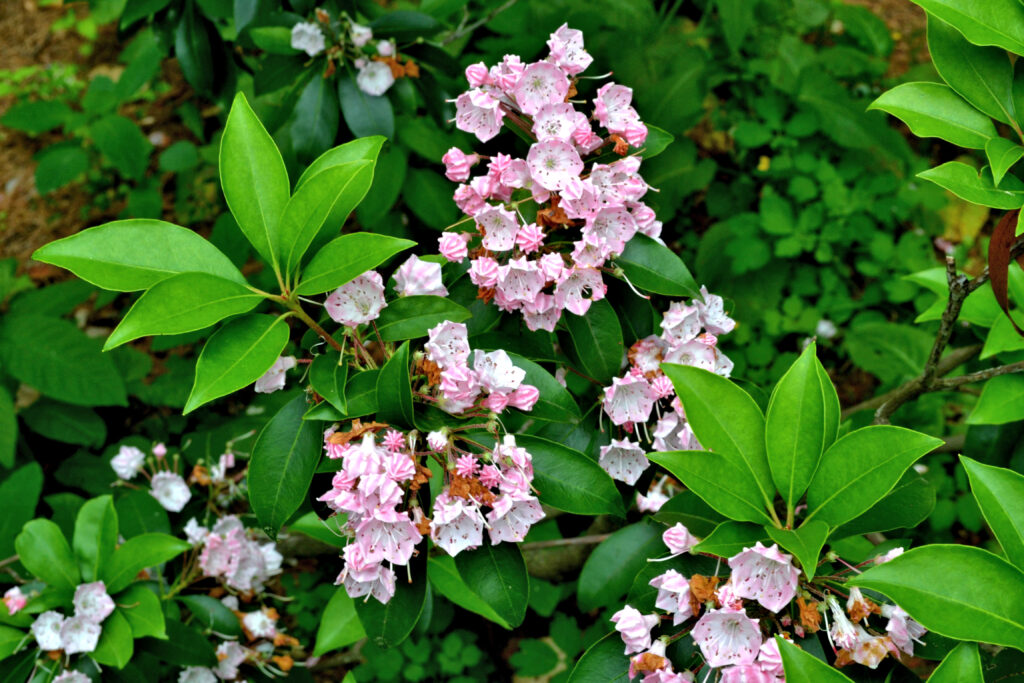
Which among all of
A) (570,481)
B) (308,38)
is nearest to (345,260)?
(570,481)

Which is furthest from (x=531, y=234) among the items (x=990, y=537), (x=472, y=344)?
(x=990, y=537)

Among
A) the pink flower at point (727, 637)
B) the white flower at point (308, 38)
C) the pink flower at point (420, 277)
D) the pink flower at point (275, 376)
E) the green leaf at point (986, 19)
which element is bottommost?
the pink flower at point (727, 637)

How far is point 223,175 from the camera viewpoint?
111cm

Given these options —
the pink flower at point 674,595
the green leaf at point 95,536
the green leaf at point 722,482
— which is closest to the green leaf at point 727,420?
the green leaf at point 722,482

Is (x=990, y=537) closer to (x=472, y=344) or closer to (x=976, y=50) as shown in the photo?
(x=976, y=50)

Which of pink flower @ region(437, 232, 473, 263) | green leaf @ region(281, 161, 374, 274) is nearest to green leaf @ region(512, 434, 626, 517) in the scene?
pink flower @ region(437, 232, 473, 263)

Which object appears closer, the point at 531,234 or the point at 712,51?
the point at 531,234

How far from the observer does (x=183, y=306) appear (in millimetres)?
1022

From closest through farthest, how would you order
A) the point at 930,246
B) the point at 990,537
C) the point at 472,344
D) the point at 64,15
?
the point at 472,344, the point at 990,537, the point at 930,246, the point at 64,15

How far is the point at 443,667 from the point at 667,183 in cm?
172

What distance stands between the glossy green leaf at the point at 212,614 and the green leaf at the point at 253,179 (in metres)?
1.02

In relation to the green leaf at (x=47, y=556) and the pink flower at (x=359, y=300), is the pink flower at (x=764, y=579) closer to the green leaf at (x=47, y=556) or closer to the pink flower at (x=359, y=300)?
the pink flower at (x=359, y=300)

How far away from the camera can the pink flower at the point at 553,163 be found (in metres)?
1.18

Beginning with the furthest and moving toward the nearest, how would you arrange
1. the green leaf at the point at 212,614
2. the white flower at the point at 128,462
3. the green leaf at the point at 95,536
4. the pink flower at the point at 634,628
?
the white flower at the point at 128,462 → the green leaf at the point at 212,614 → the green leaf at the point at 95,536 → the pink flower at the point at 634,628
